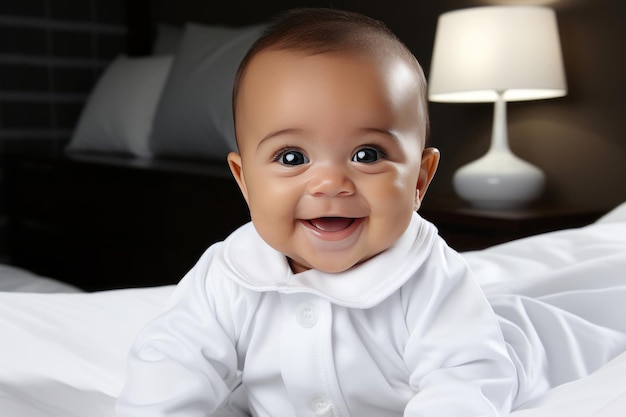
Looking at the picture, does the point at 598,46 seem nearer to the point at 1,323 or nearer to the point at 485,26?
the point at 485,26

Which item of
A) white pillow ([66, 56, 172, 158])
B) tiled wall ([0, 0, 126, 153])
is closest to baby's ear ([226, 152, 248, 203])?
white pillow ([66, 56, 172, 158])

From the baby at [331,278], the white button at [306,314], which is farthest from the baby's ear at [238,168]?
the white button at [306,314]

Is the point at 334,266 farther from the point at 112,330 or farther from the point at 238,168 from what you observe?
the point at 112,330

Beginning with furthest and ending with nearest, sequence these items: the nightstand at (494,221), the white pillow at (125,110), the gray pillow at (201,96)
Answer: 1. the white pillow at (125,110)
2. the gray pillow at (201,96)
3. the nightstand at (494,221)

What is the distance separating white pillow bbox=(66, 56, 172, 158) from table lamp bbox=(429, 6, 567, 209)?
1.85 metres

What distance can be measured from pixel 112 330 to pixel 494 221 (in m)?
1.34

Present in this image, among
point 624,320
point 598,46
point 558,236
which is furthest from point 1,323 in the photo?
point 598,46

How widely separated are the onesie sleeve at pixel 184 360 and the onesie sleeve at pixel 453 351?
0.18m

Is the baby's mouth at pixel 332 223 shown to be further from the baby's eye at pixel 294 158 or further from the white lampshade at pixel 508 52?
the white lampshade at pixel 508 52

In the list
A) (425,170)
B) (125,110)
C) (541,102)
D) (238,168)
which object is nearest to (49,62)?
(125,110)

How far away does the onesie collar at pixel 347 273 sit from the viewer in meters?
0.82

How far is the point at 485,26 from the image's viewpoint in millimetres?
2375

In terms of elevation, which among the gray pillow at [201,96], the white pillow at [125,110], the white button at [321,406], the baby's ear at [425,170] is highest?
the baby's ear at [425,170]

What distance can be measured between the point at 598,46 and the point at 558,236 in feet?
3.83
